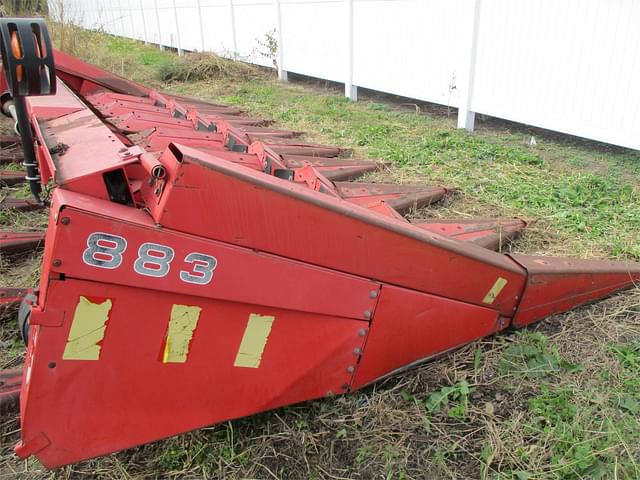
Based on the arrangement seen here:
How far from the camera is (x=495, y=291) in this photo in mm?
2154

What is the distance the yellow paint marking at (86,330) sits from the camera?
1474 mm

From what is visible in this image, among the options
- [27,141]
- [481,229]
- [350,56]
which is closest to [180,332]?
[27,141]

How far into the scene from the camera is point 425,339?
6.78 feet

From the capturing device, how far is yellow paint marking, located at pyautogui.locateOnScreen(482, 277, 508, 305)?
7.01 ft

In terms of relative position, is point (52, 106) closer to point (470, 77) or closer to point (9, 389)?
point (9, 389)

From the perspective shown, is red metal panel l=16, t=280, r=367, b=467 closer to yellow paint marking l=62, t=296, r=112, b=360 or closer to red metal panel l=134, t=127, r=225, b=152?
yellow paint marking l=62, t=296, r=112, b=360

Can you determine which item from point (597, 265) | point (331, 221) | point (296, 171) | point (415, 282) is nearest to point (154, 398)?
point (331, 221)

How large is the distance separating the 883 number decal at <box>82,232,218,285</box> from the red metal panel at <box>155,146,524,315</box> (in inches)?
2.9

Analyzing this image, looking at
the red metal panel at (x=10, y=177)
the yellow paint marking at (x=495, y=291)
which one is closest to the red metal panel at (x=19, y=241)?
the red metal panel at (x=10, y=177)

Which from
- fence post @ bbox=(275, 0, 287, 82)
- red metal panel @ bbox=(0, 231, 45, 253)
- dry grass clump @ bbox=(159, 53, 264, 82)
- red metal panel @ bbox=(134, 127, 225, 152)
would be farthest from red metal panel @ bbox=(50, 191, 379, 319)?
fence post @ bbox=(275, 0, 287, 82)

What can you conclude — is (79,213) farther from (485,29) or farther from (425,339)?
(485,29)

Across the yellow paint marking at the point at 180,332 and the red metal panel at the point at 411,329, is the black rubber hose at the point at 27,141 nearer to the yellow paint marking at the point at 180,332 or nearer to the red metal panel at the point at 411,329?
the yellow paint marking at the point at 180,332

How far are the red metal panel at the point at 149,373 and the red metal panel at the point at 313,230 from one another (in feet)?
0.69

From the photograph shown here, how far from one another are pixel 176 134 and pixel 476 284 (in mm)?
2132
